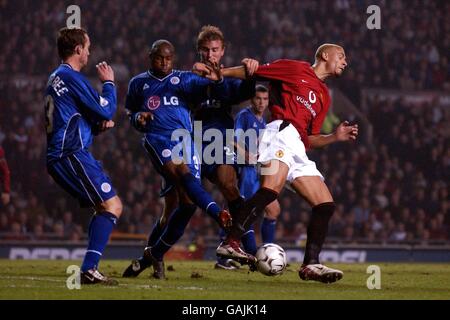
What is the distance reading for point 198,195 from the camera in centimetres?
820

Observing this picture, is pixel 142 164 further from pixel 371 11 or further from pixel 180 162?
pixel 180 162

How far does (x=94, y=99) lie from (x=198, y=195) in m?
1.40

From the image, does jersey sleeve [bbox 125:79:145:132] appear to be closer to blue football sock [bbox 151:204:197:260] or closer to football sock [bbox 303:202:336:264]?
blue football sock [bbox 151:204:197:260]

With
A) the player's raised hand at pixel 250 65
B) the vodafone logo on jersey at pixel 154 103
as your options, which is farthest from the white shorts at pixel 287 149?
the vodafone logo on jersey at pixel 154 103

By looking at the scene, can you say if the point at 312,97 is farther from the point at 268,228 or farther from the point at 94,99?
the point at 268,228

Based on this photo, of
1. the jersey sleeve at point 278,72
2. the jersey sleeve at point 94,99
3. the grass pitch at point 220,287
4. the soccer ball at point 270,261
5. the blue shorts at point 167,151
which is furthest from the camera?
the blue shorts at point 167,151

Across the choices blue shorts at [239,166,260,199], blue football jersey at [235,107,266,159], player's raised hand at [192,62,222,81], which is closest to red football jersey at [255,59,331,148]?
player's raised hand at [192,62,222,81]

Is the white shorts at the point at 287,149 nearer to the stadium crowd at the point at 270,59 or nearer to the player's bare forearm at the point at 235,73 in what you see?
the player's bare forearm at the point at 235,73

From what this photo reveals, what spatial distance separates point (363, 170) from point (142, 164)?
497 cm

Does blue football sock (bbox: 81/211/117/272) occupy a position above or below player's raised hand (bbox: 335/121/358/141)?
below

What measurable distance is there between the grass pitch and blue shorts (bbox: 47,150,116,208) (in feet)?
2.55

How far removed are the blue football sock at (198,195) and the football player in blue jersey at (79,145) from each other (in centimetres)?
87

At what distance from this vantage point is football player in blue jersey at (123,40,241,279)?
848cm

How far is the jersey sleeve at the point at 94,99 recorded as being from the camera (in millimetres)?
7445
